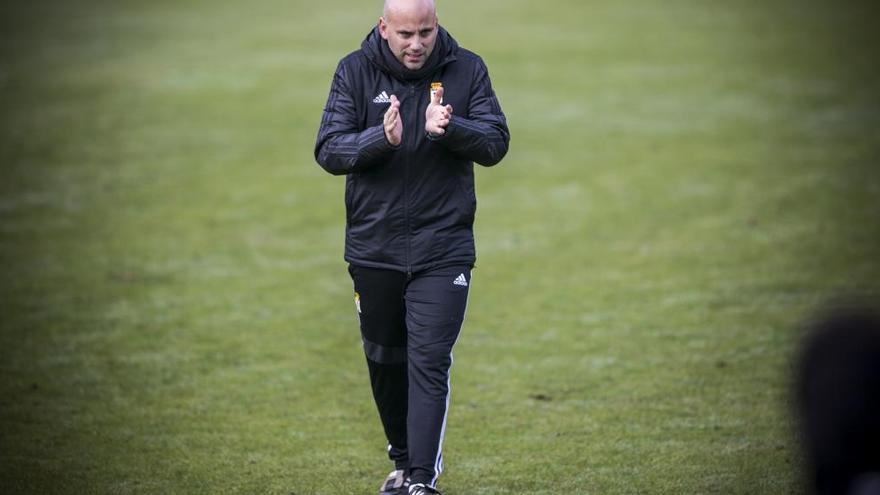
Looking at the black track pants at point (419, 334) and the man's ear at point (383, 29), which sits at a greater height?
the man's ear at point (383, 29)

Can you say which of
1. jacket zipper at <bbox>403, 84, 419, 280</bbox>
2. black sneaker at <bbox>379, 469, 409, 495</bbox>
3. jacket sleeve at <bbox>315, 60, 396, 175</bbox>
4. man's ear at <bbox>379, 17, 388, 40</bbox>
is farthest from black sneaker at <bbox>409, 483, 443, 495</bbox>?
man's ear at <bbox>379, 17, 388, 40</bbox>

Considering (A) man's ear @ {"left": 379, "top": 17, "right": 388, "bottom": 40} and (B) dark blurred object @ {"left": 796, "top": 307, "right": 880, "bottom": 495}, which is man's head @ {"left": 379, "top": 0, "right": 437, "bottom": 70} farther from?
(B) dark blurred object @ {"left": 796, "top": 307, "right": 880, "bottom": 495}

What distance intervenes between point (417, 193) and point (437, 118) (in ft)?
1.50

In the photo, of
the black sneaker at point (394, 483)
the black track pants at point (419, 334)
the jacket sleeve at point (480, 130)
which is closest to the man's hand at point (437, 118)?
the jacket sleeve at point (480, 130)

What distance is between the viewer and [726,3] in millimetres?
21844

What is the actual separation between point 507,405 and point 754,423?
149 centimetres

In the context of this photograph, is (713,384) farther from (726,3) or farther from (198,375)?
(726,3)

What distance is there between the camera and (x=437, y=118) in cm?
540

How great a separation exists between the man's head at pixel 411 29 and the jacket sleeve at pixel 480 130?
1.04ft

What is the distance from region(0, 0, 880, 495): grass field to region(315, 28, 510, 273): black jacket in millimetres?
1440

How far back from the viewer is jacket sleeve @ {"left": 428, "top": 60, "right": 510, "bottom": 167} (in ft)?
18.0

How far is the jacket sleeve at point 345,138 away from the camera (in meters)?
5.48

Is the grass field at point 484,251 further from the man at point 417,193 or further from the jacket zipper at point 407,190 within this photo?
the jacket zipper at point 407,190

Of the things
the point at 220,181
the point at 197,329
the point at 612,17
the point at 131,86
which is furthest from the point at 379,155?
the point at 612,17
